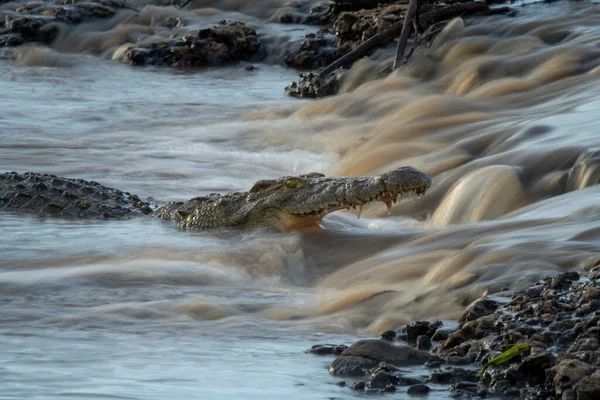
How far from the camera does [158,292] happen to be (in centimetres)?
659

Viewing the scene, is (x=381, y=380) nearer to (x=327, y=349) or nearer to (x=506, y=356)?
(x=506, y=356)

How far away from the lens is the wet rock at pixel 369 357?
4742 mm

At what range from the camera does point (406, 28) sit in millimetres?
13562

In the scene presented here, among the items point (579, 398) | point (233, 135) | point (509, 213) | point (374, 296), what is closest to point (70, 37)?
point (233, 135)

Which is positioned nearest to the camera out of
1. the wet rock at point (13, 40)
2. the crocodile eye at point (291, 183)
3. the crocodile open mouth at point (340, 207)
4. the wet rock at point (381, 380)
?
the wet rock at point (381, 380)

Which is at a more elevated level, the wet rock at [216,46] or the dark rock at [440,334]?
the dark rock at [440,334]

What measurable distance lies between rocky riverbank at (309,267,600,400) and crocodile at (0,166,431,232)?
78.9 inches

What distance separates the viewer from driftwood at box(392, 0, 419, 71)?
13430 mm

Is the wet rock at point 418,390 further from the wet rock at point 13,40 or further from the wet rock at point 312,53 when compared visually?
the wet rock at point 13,40

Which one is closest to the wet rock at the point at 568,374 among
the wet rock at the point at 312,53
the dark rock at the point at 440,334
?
the dark rock at the point at 440,334

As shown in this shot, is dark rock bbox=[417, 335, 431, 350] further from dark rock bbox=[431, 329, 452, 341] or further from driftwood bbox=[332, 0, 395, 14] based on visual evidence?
driftwood bbox=[332, 0, 395, 14]

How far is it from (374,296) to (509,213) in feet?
6.56

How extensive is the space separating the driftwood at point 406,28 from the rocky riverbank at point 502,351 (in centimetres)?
842

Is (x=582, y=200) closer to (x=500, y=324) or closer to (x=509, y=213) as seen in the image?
(x=509, y=213)
